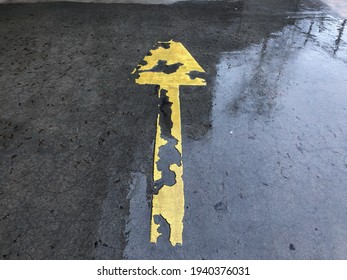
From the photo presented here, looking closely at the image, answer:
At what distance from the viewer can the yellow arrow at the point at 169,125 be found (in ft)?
9.08

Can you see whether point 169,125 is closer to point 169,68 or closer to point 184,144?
point 184,144

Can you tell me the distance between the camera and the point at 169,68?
4801 millimetres

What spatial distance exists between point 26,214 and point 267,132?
105 inches

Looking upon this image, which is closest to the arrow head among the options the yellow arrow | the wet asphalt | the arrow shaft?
the yellow arrow

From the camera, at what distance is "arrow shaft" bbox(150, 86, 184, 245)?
2695 millimetres

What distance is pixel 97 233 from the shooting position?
2588 millimetres

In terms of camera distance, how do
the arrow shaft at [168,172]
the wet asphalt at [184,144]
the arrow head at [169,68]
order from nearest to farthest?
1. the wet asphalt at [184,144]
2. the arrow shaft at [168,172]
3. the arrow head at [169,68]

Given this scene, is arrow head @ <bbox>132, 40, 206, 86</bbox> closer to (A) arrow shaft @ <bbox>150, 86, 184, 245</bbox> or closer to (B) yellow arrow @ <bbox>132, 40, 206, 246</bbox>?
(B) yellow arrow @ <bbox>132, 40, 206, 246</bbox>

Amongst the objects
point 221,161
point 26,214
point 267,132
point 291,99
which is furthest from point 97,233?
point 291,99

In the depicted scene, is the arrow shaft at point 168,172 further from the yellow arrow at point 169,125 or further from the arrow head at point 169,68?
the arrow head at point 169,68

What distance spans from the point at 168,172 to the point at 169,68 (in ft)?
7.17

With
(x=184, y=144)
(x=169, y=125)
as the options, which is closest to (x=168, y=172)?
(x=184, y=144)

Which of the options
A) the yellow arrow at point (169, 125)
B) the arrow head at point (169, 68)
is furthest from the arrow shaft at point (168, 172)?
the arrow head at point (169, 68)

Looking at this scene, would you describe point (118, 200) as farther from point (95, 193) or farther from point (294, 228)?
point (294, 228)
